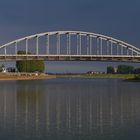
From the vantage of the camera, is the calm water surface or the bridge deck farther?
the bridge deck

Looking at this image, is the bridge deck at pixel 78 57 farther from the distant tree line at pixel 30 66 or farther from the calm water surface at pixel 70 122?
the distant tree line at pixel 30 66

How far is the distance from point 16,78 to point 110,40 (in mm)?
45869

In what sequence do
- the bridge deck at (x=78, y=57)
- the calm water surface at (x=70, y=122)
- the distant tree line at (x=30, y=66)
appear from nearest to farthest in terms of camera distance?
the calm water surface at (x=70, y=122) → the bridge deck at (x=78, y=57) → the distant tree line at (x=30, y=66)

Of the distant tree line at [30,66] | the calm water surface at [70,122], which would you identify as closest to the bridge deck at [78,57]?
the calm water surface at [70,122]

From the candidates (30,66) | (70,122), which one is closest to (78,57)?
(70,122)

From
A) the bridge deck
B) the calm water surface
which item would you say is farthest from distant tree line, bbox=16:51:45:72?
the calm water surface

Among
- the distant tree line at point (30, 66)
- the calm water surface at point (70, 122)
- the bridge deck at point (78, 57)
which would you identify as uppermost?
the bridge deck at point (78, 57)

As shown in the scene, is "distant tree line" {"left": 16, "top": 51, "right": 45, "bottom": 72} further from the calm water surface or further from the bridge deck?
the calm water surface

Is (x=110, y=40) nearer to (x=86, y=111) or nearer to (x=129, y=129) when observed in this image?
(x=86, y=111)

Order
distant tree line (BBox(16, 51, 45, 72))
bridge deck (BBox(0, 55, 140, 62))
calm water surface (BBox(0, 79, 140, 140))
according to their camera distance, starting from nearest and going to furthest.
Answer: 1. calm water surface (BBox(0, 79, 140, 140))
2. bridge deck (BBox(0, 55, 140, 62))
3. distant tree line (BBox(16, 51, 45, 72))

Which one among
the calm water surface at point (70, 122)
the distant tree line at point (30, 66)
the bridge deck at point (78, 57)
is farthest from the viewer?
the distant tree line at point (30, 66)

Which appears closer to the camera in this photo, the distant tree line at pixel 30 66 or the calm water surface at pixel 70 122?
the calm water surface at pixel 70 122

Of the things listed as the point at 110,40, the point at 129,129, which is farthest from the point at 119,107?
the point at 110,40

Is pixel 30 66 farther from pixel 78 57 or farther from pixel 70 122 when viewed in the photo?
pixel 70 122
